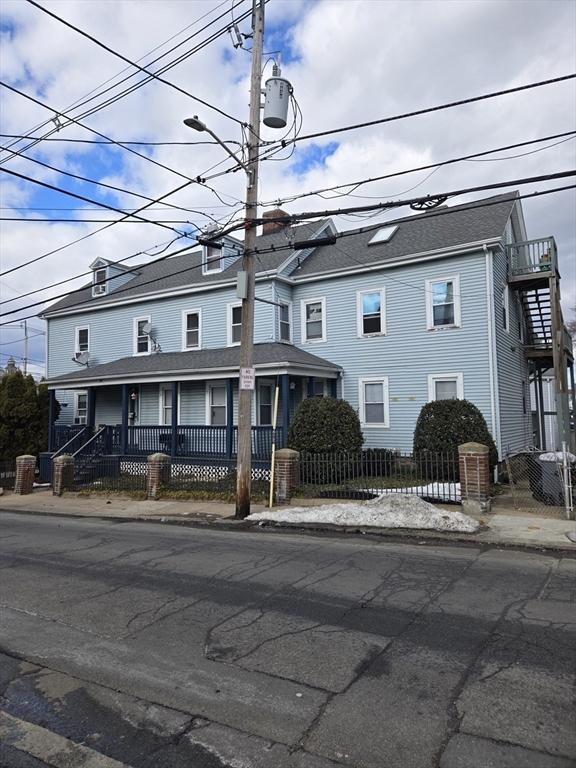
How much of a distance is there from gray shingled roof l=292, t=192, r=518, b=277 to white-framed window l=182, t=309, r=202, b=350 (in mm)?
4553

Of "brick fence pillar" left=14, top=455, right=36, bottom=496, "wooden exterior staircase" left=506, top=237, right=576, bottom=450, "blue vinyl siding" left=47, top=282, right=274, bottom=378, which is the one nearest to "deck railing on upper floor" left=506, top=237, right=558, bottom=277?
"wooden exterior staircase" left=506, top=237, right=576, bottom=450

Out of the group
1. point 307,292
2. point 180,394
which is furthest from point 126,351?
point 307,292

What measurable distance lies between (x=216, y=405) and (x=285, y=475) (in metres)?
8.08

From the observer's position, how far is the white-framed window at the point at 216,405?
2131 centimetres

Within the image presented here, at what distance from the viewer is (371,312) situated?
19656mm

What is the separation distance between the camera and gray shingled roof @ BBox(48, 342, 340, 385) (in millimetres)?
18641

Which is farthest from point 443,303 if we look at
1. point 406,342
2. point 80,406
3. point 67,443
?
point 80,406

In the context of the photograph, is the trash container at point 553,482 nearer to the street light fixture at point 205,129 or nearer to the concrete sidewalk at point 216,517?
the concrete sidewalk at point 216,517

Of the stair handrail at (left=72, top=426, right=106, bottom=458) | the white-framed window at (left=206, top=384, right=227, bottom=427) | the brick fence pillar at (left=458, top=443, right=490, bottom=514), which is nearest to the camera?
the brick fence pillar at (left=458, top=443, right=490, bottom=514)

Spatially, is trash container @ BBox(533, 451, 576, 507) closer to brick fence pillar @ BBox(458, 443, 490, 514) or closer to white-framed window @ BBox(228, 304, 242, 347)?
brick fence pillar @ BBox(458, 443, 490, 514)

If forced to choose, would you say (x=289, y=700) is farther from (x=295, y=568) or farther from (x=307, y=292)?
(x=307, y=292)

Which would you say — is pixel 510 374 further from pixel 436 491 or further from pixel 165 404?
pixel 165 404

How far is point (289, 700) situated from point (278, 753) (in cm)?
63

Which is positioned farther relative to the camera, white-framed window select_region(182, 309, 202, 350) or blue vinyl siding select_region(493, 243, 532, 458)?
white-framed window select_region(182, 309, 202, 350)
